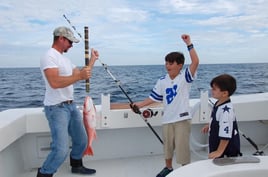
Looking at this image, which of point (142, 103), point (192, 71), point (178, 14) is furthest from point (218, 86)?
point (178, 14)

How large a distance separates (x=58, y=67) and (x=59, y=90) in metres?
0.20

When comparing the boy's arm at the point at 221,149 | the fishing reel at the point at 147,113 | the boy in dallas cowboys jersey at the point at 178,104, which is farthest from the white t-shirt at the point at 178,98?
the boy's arm at the point at 221,149

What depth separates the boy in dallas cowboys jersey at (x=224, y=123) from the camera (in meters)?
2.04

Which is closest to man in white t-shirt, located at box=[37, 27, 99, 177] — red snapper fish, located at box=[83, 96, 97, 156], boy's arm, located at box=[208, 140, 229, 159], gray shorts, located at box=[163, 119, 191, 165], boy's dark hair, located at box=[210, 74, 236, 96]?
red snapper fish, located at box=[83, 96, 97, 156]

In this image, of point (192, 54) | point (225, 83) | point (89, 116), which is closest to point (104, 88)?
point (89, 116)

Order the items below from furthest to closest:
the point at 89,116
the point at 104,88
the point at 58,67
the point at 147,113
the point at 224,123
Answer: the point at 104,88 → the point at 147,113 → the point at 89,116 → the point at 58,67 → the point at 224,123

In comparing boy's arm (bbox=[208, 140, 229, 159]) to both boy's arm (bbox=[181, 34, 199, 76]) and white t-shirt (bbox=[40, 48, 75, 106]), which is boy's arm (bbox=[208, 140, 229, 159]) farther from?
white t-shirt (bbox=[40, 48, 75, 106])

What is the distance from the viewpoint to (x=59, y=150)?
8.02ft

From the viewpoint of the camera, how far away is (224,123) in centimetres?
204

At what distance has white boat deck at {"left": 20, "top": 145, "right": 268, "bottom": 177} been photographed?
9.53 ft

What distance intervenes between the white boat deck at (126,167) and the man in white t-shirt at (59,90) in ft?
1.68

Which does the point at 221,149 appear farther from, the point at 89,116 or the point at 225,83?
the point at 89,116

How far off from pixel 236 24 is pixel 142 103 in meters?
11.3

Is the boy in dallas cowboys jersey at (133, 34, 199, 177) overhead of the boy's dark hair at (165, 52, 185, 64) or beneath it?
beneath
